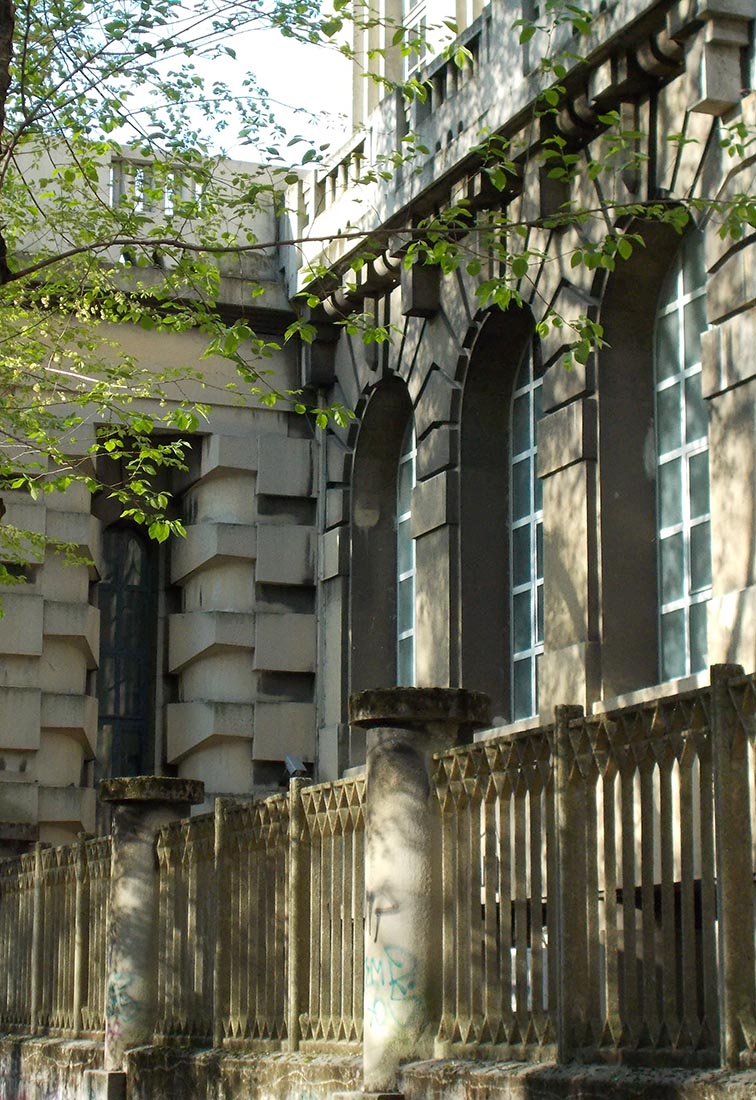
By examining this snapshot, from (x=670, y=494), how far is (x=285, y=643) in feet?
21.5

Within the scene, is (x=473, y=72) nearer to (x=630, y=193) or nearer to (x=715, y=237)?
(x=630, y=193)

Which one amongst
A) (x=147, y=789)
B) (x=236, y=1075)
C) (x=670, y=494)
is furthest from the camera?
(x=670, y=494)

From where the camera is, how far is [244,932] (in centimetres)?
1194

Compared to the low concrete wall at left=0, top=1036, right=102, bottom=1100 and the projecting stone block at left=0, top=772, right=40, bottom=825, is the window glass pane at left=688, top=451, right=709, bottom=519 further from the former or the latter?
the projecting stone block at left=0, top=772, right=40, bottom=825

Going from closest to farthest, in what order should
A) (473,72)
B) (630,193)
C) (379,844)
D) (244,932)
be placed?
(379,844)
(244,932)
(630,193)
(473,72)

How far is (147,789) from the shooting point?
44.8ft

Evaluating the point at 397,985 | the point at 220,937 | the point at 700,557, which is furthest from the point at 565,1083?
the point at 700,557

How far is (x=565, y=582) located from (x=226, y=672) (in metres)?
6.20

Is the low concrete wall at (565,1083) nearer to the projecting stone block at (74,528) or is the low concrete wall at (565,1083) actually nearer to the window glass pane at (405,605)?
the window glass pane at (405,605)

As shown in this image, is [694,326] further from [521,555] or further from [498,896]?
[498,896]

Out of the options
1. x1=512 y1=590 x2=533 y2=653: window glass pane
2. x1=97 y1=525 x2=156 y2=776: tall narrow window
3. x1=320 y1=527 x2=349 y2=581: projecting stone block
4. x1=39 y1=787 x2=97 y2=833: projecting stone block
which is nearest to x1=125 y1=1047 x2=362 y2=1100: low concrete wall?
x1=512 y1=590 x2=533 y2=653: window glass pane

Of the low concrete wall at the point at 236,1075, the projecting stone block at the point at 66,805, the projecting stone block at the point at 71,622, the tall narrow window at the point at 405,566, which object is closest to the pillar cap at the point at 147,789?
the low concrete wall at the point at 236,1075

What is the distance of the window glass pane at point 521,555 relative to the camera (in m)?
17.1

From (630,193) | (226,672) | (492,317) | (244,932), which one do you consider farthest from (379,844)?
(226,672)
